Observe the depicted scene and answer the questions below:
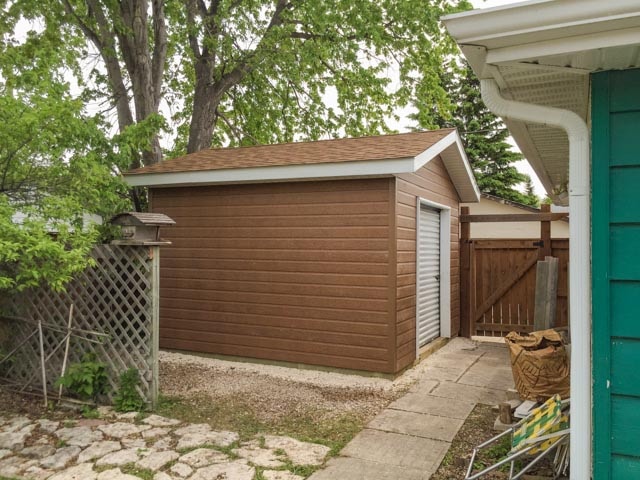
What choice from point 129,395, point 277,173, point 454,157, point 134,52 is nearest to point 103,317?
point 129,395

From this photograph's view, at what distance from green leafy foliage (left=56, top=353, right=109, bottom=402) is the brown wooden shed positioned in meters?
1.95

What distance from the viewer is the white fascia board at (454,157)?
5.39 meters

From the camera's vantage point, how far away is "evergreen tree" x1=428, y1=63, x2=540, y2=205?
20562mm

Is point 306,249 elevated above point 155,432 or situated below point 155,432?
above

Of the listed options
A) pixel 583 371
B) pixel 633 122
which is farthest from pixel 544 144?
pixel 583 371

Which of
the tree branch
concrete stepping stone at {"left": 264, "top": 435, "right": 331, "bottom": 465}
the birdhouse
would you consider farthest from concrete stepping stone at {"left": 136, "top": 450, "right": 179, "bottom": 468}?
the tree branch

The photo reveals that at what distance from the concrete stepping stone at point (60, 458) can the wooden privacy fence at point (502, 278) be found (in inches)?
238

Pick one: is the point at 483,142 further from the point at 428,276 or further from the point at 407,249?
the point at 407,249

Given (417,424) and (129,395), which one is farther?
(129,395)

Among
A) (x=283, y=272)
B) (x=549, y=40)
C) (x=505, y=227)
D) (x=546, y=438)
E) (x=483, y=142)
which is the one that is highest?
(x=483, y=142)

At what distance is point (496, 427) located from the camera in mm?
3592

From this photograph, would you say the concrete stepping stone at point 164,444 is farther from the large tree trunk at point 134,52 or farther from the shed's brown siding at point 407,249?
the large tree trunk at point 134,52

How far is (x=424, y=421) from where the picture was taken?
4090mm

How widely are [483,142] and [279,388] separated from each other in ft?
60.0
